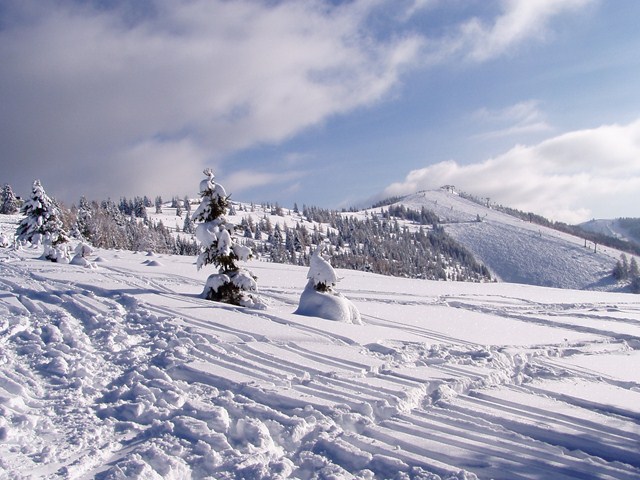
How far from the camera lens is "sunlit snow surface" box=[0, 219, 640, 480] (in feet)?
18.3

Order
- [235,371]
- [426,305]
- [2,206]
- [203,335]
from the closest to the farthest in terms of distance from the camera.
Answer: [235,371] → [203,335] → [426,305] → [2,206]

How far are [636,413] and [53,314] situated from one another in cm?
1438

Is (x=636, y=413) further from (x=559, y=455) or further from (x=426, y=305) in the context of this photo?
(x=426, y=305)

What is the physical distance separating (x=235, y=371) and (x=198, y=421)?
217 centimetres

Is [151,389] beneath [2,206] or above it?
beneath

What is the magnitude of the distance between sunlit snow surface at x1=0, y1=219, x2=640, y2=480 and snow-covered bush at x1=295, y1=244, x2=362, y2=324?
850 millimetres

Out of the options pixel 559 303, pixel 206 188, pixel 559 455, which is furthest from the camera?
pixel 559 303

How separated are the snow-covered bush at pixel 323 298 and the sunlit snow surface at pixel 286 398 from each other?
0.85 meters

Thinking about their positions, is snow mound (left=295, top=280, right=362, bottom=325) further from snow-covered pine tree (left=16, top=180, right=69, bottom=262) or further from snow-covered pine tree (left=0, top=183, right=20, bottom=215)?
snow-covered pine tree (left=0, top=183, right=20, bottom=215)

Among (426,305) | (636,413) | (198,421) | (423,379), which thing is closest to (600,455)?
(636,413)

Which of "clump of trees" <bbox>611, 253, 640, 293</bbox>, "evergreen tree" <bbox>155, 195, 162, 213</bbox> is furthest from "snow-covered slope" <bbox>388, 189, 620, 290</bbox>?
"evergreen tree" <bbox>155, 195, 162, 213</bbox>

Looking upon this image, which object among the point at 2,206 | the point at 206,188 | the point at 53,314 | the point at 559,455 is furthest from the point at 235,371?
the point at 2,206

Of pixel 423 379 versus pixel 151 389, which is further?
pixel 423 379

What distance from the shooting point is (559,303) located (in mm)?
28625
